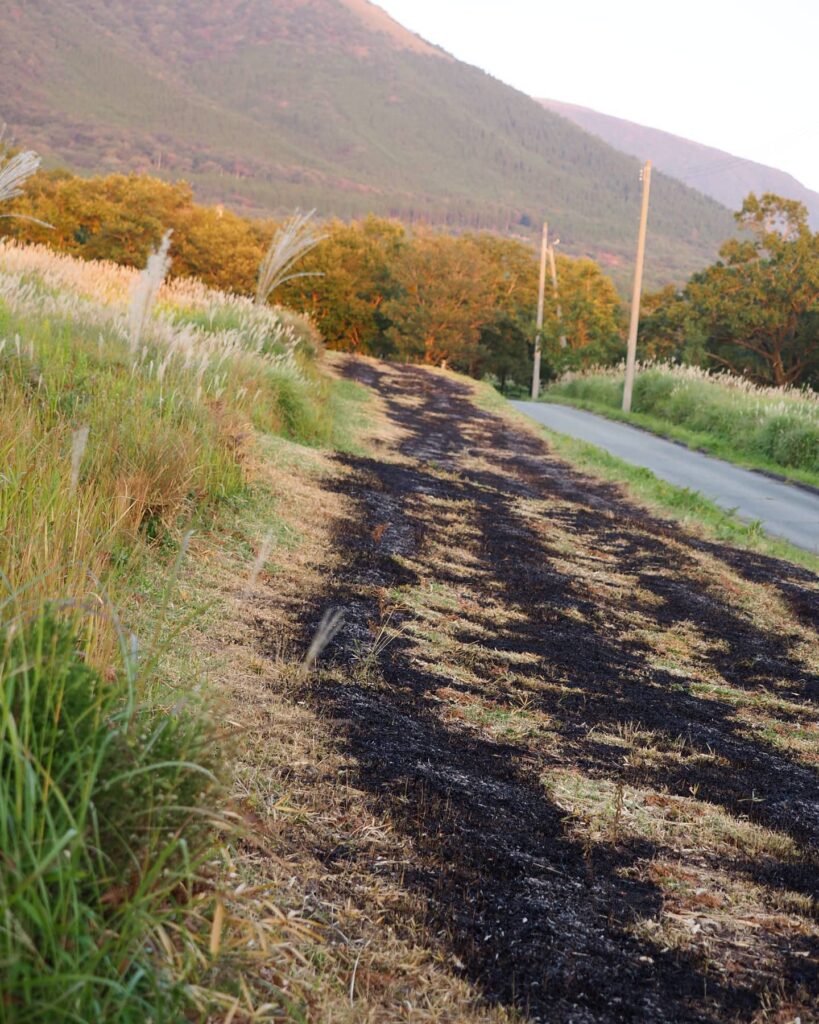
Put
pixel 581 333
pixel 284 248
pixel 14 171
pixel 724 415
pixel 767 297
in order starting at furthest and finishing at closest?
pixel 581 333, pixel 767 297, pixel 724 415, pixel 284 248, pixel 14 171

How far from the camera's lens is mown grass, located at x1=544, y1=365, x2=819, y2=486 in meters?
16.8

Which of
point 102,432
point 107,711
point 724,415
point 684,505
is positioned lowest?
point 684,505

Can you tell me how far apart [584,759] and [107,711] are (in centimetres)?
201

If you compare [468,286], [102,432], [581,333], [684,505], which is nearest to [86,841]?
[102,432]

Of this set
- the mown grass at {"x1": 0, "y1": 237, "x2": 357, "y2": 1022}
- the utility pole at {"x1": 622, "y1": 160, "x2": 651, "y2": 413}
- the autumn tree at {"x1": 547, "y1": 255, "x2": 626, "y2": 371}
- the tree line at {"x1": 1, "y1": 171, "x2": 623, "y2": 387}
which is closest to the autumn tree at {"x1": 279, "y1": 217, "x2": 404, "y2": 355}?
the tree line at {"x1": 1, "y1": 171, "x2": 623, "y2": 387}

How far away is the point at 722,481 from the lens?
1445cm

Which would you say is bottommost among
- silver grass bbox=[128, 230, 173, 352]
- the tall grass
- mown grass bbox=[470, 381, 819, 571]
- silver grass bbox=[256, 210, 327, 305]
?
mown grass bbox=[470, 381, 819, 571]

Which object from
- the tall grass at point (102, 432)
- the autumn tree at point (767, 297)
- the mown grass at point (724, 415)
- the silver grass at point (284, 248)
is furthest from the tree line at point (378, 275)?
the tall grass at point (102, 432)

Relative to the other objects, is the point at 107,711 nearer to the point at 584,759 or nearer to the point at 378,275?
the point at 584,759

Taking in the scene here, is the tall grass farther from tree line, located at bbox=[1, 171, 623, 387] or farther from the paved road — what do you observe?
tree line, located at bbox=[1, 171, 623, 387]

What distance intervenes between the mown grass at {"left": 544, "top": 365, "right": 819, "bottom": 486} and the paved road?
25.8 inches

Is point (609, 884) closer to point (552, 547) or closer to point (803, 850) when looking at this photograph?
point (803, 850)

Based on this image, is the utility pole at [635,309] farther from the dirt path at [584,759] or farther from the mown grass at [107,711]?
the mown grass at [107,711]

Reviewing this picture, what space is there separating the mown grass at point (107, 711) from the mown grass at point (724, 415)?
40.6 ft
